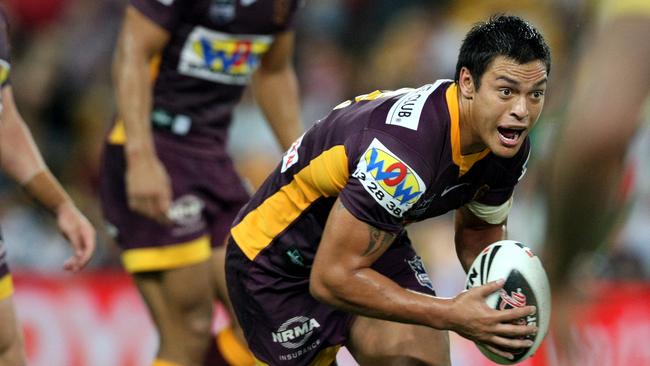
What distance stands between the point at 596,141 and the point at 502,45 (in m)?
0.60

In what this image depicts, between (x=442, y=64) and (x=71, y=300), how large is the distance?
11.1 feet

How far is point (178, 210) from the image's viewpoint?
550 cm

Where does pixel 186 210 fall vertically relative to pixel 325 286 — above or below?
below

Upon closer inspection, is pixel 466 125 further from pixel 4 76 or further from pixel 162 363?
pixel 162 363

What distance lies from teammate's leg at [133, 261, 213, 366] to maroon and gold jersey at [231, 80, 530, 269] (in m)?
1.06

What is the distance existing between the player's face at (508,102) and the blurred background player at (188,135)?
73.3 inches

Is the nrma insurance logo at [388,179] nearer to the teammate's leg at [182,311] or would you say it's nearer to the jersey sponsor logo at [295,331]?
the jersey sponsor logo at [295,331]

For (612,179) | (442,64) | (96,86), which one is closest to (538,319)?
(612,179)

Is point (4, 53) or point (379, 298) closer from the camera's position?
point (379, 298)

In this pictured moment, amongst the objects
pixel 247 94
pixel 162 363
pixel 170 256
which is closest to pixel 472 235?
pixel 170 256

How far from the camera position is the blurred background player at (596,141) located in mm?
3156

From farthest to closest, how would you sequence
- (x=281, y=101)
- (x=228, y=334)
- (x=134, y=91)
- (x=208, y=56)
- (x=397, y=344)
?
1. (x=281, y=101)
2. (x=228, y=334)
3. (x=208, y=56)
4. (x=134, y=91)
5. (x=397, y=344)

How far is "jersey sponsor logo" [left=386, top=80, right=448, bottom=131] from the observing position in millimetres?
3833

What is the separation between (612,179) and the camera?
328 centimetres
